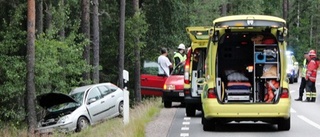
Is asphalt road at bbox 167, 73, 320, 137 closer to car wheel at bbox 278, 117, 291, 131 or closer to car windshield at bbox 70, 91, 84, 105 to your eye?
car wheel at bbox 278, 117, 291, 131

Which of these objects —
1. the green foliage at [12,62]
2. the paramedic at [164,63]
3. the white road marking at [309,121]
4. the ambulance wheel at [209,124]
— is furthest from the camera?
the green foliage at [12,62]

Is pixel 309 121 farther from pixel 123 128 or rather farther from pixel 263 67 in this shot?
pixel 123 128

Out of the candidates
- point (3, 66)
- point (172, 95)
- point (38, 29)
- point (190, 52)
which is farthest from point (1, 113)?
point (190, 52)

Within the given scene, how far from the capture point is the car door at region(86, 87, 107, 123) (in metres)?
25.6

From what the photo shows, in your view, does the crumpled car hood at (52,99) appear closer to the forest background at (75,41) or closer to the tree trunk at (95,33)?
the forest background at (75,41)

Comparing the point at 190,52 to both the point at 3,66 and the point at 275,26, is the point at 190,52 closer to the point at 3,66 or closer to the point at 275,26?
the point at 275,26

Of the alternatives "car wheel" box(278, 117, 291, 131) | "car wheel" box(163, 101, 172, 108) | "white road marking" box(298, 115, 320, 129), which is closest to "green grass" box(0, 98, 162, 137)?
"car wheel" box(163, 101, 172, 108)

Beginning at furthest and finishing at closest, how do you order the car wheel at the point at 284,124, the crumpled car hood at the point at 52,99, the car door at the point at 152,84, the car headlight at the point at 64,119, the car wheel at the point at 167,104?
the car door at the point at 152,84 < the crumpled car hood at the point at 52,99 < the car headlight at the point at 64,119 < the car wheel at the point at 167,104 < the car wheel at the point at 284,124

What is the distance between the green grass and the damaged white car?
20.2 inches

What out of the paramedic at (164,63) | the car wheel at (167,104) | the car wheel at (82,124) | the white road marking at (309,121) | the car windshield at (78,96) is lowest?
the car wheel at (82,124)

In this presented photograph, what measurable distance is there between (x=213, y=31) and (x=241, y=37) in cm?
114

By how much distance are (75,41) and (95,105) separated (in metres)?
9.78

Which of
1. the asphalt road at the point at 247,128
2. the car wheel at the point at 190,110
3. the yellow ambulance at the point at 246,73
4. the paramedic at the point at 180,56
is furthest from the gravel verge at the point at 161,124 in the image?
the paramedic at the point at 180,56

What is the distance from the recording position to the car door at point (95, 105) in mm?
25594
